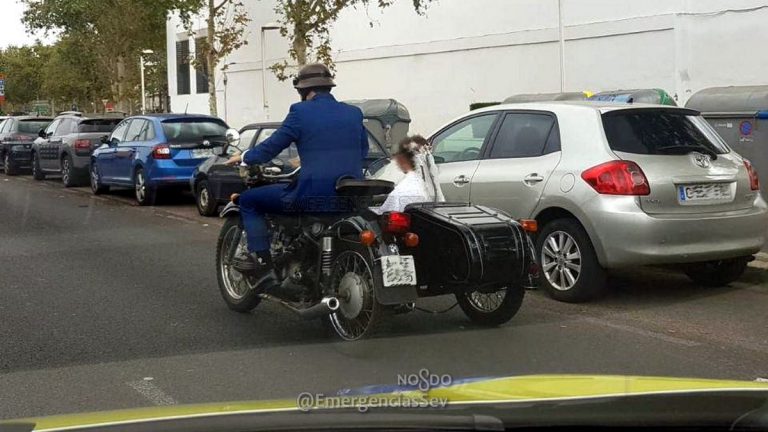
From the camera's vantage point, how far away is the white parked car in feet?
23.1

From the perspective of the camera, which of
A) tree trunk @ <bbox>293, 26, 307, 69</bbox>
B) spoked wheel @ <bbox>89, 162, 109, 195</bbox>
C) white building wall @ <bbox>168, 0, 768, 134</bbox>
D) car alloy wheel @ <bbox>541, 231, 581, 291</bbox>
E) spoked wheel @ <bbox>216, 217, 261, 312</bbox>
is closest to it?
spoked wheel @ <bbox>216, 217, 261, 312</bbox>

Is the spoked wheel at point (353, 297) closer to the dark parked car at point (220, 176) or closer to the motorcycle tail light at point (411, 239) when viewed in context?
the motorcycle tail light at point (411, 239)

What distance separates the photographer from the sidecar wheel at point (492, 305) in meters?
6.39

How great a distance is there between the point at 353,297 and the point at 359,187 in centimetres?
74

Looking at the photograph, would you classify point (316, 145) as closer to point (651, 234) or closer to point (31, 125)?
point (651, 234)

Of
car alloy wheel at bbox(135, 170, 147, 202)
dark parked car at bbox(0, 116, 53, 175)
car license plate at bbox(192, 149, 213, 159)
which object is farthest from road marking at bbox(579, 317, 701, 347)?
dark parked car at bbox(0, 116, 53, 175)

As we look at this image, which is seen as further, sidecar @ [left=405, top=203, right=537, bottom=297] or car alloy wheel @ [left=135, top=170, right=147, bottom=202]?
car alloy wheel @ [left=135, top=170, right=147, bottom=202]

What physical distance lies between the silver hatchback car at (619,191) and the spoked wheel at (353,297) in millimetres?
2211

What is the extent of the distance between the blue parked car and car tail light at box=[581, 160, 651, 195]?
8.42 meters

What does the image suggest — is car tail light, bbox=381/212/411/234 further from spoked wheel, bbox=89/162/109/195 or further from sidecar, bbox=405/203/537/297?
spoked wheel, bbox=89/162/109/195

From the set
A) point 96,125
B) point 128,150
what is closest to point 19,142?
point 96,125

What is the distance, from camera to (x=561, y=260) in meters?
7.48

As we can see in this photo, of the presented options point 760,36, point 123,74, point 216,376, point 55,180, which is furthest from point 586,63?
point 123,74

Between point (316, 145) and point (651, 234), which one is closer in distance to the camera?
point (316, 145)
